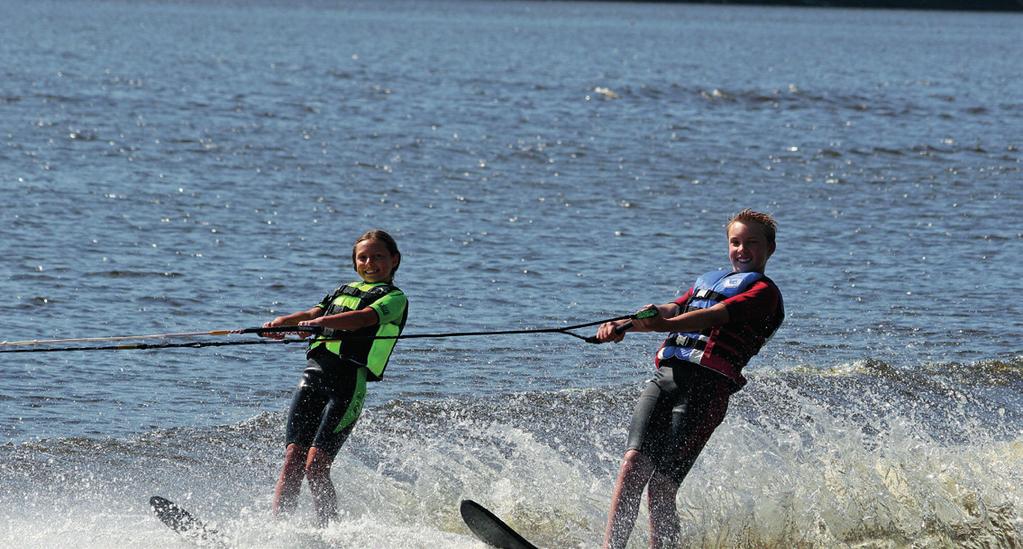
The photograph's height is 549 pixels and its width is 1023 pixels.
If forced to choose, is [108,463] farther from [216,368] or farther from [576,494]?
[576,494]

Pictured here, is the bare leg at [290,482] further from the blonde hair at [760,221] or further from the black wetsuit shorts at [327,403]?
the blonde hair at [760,221]

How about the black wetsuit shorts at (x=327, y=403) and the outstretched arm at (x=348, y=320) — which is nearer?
the outstretched arm at (x=348, y=320)

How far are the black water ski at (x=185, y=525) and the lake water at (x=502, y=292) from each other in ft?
0.37

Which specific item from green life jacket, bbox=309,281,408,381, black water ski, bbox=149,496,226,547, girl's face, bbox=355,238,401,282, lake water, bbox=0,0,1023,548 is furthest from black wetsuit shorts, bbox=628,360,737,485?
black water ski, bbox=149,496,226,547

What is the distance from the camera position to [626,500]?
585 cm

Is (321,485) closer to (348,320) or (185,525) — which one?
(185,525)

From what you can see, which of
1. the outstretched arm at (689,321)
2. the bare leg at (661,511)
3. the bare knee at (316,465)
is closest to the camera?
the outstretched arm at (689,321)

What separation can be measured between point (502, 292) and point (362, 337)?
6.39m

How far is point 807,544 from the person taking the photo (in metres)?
6.57

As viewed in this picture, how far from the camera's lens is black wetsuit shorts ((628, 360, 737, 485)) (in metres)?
5.89

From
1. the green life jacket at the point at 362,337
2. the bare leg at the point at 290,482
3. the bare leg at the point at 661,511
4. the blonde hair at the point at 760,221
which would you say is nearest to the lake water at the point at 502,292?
the bare leg at the point at 290,482

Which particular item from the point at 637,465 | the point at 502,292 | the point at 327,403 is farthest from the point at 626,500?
the point at 502,292

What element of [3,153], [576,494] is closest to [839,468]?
[576,494]

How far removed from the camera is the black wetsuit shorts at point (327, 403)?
627 cm
